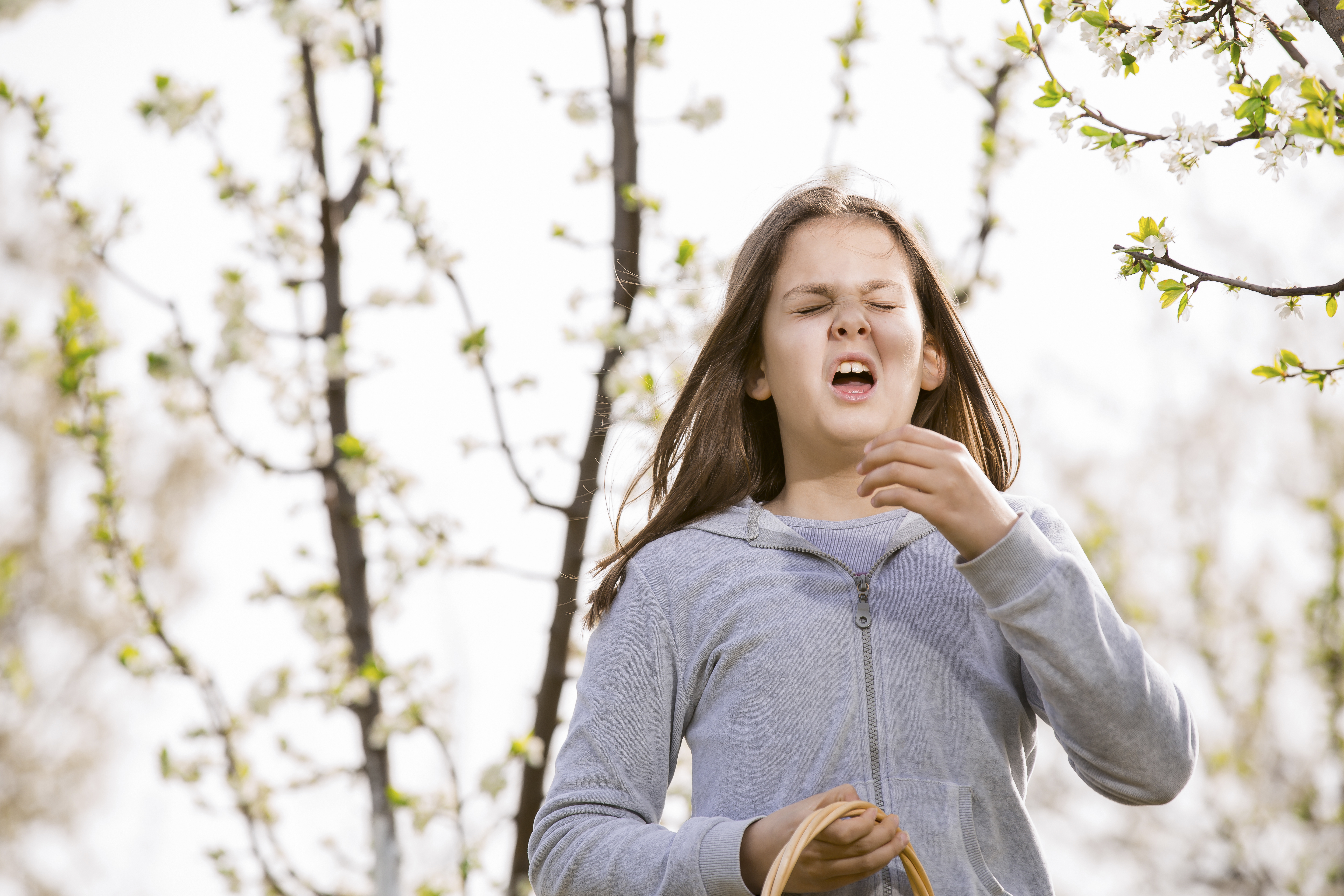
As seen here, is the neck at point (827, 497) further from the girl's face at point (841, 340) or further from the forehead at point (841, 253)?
the forehead at point (841, 253)

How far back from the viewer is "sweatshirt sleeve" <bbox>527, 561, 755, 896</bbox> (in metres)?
1.20

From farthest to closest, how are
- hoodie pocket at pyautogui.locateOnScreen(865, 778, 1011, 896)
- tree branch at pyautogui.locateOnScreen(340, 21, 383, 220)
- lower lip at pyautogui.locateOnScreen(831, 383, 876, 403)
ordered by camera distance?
tree branch at pyautogui.locateOnScreen(340, 21, 383, 220) < lower lip at pyautogui.locateOnScreen(831, 383, 876, 403) < hoodie pocket at pyautogui.locateOnScreen(865, 778, 1011, 896)

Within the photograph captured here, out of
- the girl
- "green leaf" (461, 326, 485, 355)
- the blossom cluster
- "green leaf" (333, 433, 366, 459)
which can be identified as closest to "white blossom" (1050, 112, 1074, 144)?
the blossom cluster

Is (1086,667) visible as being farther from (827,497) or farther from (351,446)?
(351,446)

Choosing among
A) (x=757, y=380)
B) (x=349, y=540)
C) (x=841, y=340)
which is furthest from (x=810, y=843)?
(x=349, y=540)

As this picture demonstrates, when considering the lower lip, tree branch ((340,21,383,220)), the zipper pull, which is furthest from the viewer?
tree branch ((340,21,383,220))

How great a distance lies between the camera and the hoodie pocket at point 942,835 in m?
1.22

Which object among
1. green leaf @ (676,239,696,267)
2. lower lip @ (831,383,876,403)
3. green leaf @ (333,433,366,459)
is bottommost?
lower lip @ (831,383,876,403)

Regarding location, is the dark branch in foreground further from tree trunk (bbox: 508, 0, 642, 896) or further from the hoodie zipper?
tree trunk (bbox: 508, 0, 642, 896)

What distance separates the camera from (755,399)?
5.70 ft

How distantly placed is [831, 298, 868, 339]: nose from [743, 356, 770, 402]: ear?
218 millimetres

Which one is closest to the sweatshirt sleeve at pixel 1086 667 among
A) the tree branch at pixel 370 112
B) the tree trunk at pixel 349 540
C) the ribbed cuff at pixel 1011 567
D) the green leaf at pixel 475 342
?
the ribbed cuff at pixel 1011 567

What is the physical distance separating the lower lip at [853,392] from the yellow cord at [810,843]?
530 mm

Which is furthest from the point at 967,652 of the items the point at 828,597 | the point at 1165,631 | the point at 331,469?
the point at 1165,631
